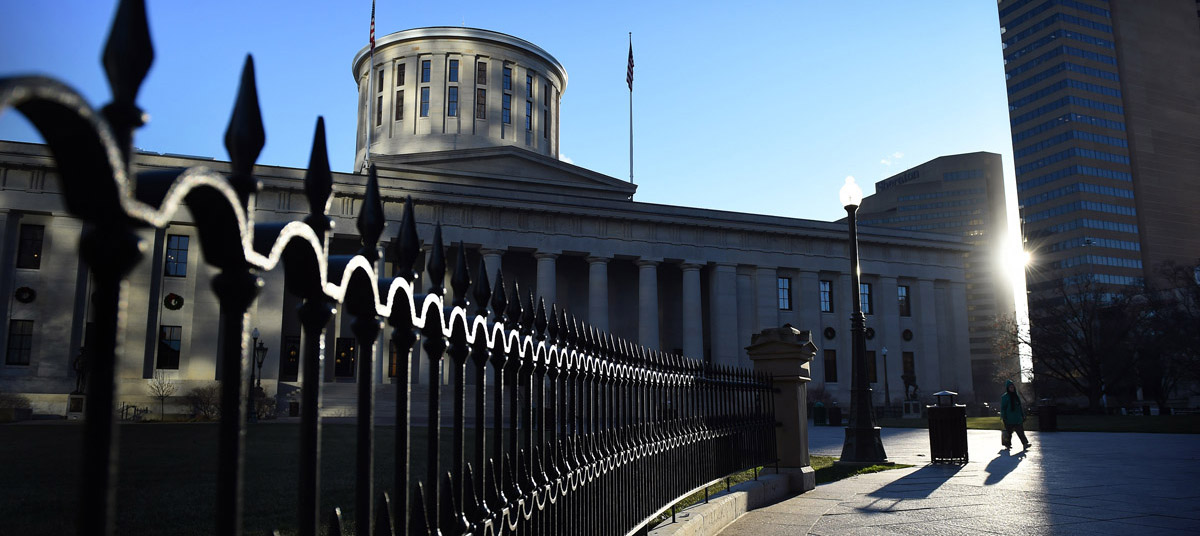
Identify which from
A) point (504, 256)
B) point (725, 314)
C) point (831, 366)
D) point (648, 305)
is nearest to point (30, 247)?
point (504, 256)

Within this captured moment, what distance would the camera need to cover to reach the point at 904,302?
6100cm

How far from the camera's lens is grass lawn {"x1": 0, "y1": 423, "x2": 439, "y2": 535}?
7312mm

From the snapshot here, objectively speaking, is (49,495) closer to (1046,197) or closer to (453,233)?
(453,233)

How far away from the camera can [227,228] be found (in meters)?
1.58

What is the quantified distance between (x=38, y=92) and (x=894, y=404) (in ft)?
Result: 183

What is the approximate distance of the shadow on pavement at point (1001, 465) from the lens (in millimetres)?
11682

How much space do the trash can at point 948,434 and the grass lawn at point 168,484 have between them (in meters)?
9.02

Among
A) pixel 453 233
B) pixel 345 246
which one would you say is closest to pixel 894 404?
pixel 453 233

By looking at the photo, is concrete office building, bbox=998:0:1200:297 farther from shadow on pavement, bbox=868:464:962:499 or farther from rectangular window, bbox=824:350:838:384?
shadow on pavement, bbox=868:464:962:499

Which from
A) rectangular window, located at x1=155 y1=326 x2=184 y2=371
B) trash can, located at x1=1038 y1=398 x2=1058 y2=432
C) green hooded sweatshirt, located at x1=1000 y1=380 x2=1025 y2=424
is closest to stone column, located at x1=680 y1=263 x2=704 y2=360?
trash can, located at x1=1038 y1=398 x2=1058 y2=432

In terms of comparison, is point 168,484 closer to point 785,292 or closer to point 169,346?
point 169,346

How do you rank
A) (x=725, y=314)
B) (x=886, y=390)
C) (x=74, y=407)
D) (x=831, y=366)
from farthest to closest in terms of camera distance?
(x=831, y=366), (x=725, y=314), (x=886, y=390), (x=74, y=407)

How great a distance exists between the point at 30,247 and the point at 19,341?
4.64 metres

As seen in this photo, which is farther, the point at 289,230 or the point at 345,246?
the point at 345,246
